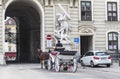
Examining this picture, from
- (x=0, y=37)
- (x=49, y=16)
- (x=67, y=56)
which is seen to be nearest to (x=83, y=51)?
(x=49, y=16)

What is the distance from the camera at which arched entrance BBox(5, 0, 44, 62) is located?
49.4 metres

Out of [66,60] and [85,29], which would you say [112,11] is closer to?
[85,29]

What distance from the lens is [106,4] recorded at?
4497cm

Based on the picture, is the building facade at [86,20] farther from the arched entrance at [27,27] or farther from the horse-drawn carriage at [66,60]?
the horse-drawn carriage at [66,60]

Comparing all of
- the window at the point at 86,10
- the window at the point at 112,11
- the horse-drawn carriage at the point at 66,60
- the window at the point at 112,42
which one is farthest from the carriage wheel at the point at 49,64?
the window at the point at 112,11

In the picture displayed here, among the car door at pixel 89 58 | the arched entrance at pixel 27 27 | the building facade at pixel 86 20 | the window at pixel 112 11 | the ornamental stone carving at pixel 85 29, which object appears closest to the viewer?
the car door at pixel 89 58

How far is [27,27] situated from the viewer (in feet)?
183

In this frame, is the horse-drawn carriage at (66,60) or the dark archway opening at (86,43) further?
the dark archway opening at (86,43)

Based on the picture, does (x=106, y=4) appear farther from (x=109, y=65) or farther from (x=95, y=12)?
(x=109, y=65)

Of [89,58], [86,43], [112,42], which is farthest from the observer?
[86,43]

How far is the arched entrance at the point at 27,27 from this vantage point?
1944 inches

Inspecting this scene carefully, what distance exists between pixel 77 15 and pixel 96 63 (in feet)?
33.5

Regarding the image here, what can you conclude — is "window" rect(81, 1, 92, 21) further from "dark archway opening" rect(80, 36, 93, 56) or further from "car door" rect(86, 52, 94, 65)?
"car door" rect(86, 52, 94, 65)

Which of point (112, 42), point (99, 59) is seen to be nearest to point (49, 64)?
point (99, 59)
